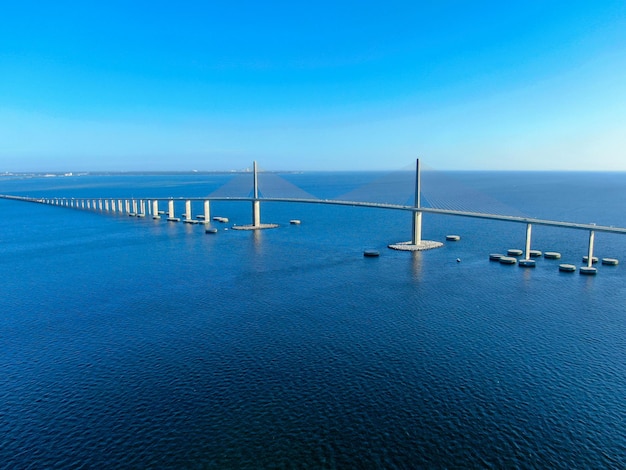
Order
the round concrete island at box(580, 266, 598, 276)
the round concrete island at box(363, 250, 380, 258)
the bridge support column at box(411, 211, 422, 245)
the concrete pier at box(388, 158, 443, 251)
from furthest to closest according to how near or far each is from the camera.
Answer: the bridge support column at box(411, 211, 422, 245) < the concrete pier at box(388, 158, 443, 251) < the round concrete island at box(363, 250, 380, 258) < the round concrete island at box(580, 266, 598, 276)

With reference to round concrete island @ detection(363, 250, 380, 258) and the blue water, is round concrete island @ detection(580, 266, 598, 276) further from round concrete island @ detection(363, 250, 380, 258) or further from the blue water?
round concrete island @ detection(363, 250, 380, 258)

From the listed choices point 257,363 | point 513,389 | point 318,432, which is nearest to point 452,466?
point 318,432

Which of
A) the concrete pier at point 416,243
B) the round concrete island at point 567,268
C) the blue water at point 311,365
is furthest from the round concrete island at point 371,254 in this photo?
the round concrete island at point 567,268

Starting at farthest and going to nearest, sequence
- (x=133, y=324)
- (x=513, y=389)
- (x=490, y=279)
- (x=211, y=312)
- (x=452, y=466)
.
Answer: (x=490, y=279) → (x=211, y=312) → (x=133, y=324) → (x=513, y=389) → (x=452, y=466)

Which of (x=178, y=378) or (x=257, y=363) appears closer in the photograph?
(x=178, y=378)

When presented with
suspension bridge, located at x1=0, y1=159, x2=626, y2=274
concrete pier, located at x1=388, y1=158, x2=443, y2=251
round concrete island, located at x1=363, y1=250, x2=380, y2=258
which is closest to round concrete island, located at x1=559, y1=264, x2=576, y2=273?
suspension bridge, located at x1=0, y1=159, x2=626, y2=274

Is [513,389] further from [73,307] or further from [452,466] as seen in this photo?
[73,307]

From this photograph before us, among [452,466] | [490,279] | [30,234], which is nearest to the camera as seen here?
[452,466]

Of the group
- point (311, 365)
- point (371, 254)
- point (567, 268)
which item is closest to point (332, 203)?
point (371, 254)
